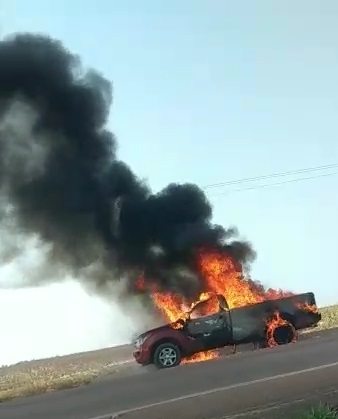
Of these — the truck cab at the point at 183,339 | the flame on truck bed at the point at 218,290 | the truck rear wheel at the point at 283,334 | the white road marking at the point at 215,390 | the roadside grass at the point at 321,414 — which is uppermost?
the flame on truck bed at the point at 218,290

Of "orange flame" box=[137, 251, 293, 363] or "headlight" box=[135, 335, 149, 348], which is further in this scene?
"orange flame" box=[137, 251, 293, 363]

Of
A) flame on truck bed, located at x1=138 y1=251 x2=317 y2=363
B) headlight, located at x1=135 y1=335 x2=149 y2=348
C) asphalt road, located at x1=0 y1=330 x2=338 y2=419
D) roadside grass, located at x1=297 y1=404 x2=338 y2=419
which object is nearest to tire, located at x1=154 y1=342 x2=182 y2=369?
headlight, located at x1=135 y1=335 x2=149 y2=348

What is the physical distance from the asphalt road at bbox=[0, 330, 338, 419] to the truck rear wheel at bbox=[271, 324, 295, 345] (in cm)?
160

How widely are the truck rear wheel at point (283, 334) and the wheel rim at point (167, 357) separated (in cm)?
252

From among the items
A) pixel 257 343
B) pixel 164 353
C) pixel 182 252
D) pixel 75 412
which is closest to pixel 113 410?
pixel 75 412

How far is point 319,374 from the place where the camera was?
418 inches

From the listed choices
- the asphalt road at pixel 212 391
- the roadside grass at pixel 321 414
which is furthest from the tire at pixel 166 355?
the roadside grass at pixel 321 414

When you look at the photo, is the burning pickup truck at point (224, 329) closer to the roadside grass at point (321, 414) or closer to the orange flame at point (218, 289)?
the orange flame at point (218, 289)

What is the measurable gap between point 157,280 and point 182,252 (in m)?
1.35

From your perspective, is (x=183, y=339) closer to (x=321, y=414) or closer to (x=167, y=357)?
(x=167, y=357)

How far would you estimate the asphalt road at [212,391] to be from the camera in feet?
29.0

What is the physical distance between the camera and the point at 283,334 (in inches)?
658

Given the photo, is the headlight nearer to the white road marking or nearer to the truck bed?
the truck bed

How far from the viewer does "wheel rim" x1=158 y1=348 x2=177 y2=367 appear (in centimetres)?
1573
